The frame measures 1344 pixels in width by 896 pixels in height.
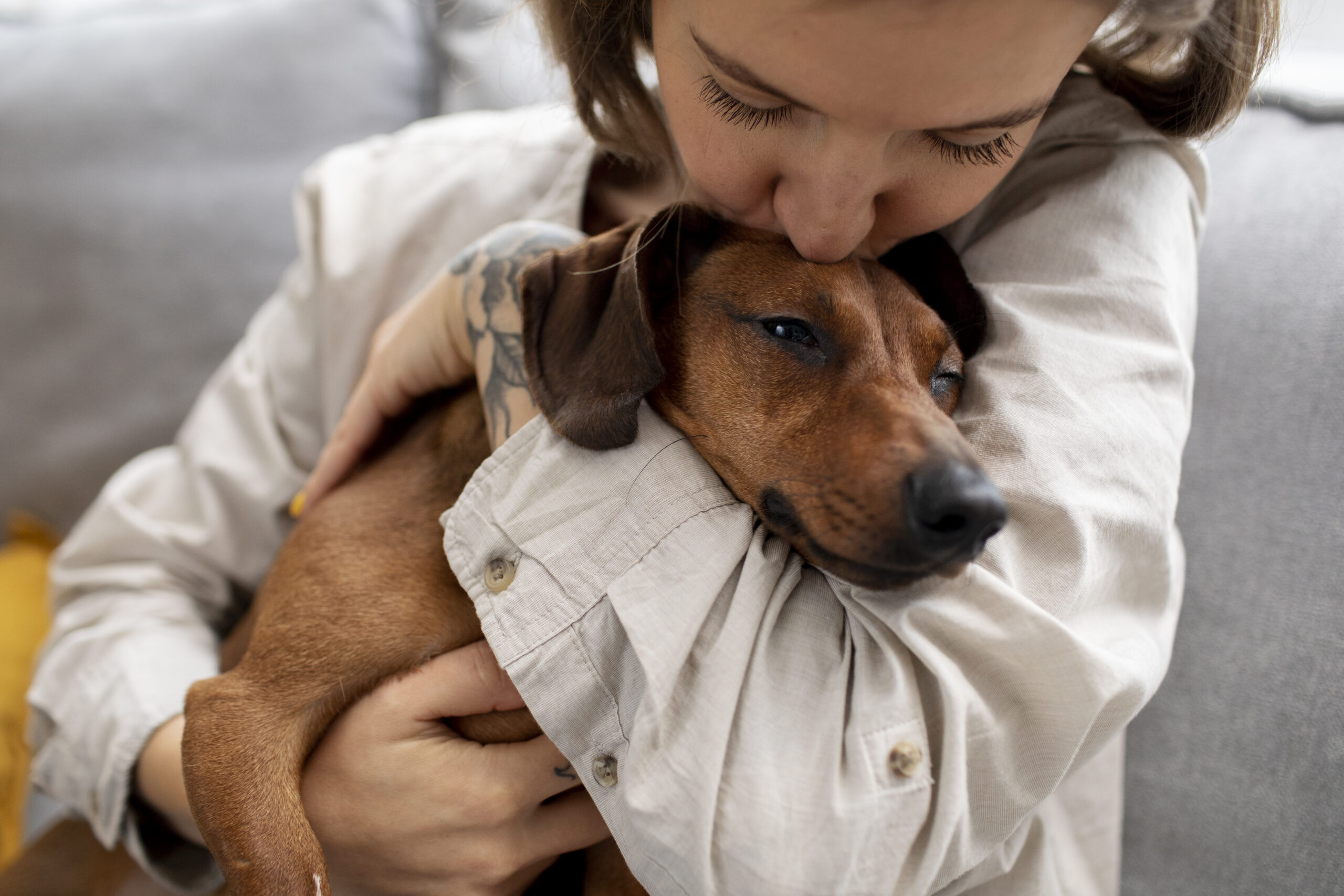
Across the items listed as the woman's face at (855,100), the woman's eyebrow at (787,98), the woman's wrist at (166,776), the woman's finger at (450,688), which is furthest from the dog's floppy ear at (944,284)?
the woman's wrist at (166,776)

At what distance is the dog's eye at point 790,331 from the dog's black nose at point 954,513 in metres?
0.35

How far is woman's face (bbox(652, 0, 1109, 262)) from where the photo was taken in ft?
2.83

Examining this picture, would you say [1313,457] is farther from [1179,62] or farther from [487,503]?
[487,503]

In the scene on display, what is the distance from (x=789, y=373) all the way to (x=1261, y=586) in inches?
37.6

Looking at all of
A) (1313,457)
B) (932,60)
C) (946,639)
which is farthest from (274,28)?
(1313,457)

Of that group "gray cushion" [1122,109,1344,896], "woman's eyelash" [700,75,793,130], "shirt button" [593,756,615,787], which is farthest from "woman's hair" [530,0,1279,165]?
"shirt button" [593,756,615,787]

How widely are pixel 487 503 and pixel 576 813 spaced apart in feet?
1.72

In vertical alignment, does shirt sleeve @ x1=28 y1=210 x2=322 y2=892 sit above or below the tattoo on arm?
below

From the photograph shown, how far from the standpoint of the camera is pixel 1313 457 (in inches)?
A: 56.9

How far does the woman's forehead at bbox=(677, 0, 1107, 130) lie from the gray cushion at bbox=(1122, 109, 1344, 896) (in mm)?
915

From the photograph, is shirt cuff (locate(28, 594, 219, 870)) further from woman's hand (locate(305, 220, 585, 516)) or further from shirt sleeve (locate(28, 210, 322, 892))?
woman's hand (locate(305, 220, 585, 516))

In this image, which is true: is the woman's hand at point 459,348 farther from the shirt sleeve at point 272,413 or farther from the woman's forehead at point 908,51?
the woman's forehead at point 908,51

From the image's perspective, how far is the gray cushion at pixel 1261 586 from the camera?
1336 mm

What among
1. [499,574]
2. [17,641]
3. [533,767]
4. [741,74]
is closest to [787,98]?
[741,74]
